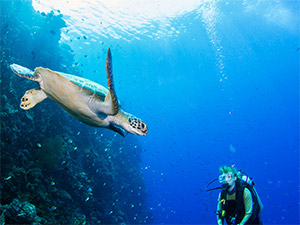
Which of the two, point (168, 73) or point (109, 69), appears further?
point (168, 73)

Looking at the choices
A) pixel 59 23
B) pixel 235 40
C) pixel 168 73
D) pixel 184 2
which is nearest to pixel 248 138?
pixel 168 73

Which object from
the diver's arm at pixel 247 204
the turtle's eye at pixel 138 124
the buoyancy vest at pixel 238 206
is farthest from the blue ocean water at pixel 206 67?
the diver's arm at pixel 247 204

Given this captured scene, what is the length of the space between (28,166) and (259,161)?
344ft

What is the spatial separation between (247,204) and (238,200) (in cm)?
14

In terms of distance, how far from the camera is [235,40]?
27516 mm

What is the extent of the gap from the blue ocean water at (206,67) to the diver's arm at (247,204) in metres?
9.08

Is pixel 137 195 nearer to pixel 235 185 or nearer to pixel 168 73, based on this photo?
pixel 235 185

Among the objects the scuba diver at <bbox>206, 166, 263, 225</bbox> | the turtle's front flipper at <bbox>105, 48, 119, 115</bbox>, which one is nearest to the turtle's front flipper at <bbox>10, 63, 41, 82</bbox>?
the turtle's front flipper at <bbox>105, 48, 119, 115</bbox>

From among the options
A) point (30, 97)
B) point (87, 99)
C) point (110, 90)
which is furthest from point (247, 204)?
point (30, 97)

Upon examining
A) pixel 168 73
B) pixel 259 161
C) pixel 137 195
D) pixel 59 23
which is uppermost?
pixel 259 161

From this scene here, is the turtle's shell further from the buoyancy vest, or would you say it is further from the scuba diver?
the buoyancy vest

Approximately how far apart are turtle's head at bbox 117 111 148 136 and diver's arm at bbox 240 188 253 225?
206 cm

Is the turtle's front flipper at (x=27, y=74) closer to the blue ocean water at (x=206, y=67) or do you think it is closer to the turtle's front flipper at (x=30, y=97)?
the turtle's front flipper at (x=30, y=97)

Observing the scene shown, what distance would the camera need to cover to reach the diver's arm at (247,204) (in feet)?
8.97
